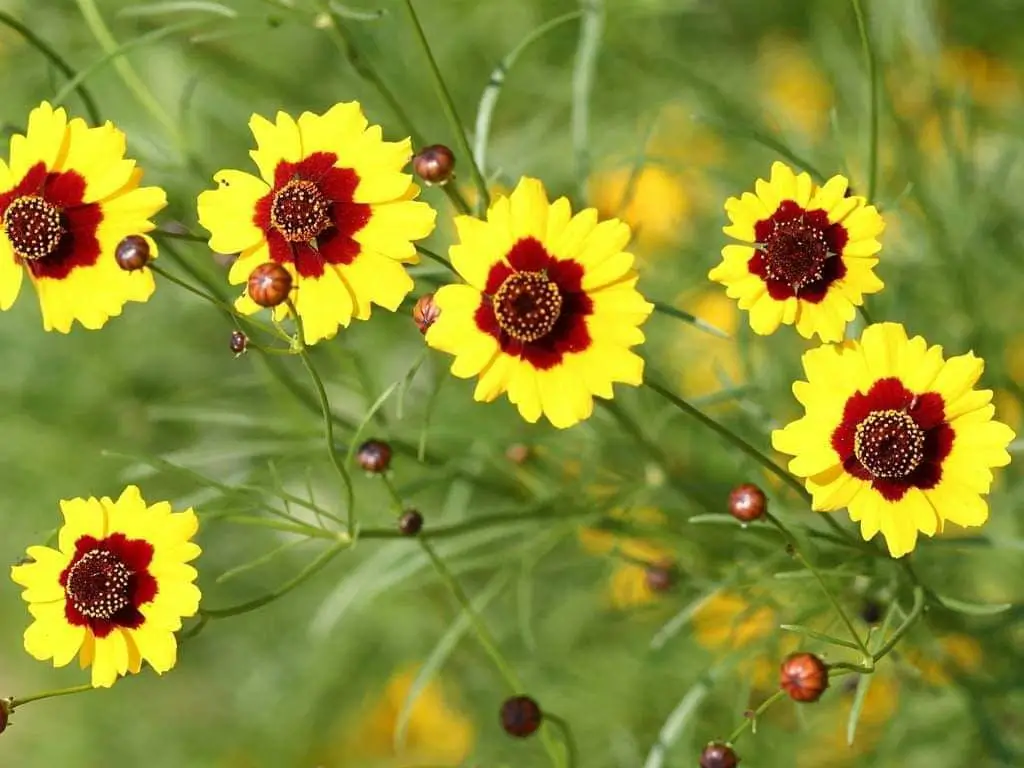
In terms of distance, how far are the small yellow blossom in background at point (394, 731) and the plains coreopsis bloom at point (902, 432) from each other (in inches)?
78.5

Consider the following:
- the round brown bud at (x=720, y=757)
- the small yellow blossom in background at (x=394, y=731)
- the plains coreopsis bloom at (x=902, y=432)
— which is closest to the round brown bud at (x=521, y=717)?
the round brown bud at (x=720, y=757)

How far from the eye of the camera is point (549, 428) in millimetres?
2646

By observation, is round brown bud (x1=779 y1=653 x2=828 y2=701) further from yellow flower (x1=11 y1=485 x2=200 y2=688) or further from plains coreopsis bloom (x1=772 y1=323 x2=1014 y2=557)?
yellow flower (x1=11 y1=485 x2=200 y2=688)

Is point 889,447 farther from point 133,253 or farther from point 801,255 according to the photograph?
point 133,253

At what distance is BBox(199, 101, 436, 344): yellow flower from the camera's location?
4.07 ft

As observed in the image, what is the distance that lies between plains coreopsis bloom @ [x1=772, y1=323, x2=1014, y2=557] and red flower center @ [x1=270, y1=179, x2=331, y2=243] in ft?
1.76

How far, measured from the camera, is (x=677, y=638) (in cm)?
229

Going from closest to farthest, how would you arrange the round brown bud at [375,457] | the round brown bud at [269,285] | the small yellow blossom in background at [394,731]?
the round brown bud at [269,285] < the round brown bud at [375,457] < the small yellow blossom in background at [394,731]

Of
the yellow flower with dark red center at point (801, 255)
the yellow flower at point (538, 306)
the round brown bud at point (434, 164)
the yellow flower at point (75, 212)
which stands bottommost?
the yellow flower with dark red center at point (801, 255)

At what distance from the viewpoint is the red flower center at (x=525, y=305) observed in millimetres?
1220

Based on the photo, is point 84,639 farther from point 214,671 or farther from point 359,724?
point 214,671

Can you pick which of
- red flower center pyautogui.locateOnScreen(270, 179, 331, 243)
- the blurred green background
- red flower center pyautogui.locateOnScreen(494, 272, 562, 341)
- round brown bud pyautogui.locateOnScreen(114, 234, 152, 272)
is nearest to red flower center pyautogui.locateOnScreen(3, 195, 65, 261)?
round brown bud pyautogui.locateOnScreen(114, 234, 152, 272)

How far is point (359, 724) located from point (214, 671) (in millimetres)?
531

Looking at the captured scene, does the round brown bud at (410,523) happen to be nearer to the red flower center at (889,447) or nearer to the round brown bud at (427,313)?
the round brown bud at (427,313)
